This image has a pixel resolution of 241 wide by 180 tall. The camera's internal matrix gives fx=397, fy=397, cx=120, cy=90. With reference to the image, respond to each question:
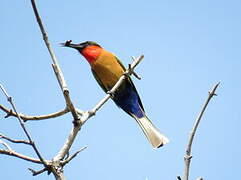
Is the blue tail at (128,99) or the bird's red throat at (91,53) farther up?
the bird's red throat at (91,53)

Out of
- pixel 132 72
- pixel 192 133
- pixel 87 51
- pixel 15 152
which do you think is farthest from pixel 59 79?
pixel 87 51

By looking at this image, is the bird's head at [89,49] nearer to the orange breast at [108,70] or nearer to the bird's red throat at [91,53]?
the bird's red throat at [91,53]

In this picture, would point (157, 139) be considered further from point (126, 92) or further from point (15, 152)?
point (15, 152)

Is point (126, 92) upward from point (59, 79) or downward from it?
upward

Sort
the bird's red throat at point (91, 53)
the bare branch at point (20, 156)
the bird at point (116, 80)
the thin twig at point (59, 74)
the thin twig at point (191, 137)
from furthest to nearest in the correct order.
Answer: the bird's red throat at point (91, 53)
the bird at point (116, 80)
the thin twig at point (59, 74)
the bare branch at point (20, 156)
the thin twig at point (191, 137)

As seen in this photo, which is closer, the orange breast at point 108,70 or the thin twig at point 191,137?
the thin twig at point 191,137

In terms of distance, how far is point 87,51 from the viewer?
21.9 feet

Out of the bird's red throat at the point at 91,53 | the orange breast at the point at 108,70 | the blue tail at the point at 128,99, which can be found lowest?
the blue tail at the point at 128,99

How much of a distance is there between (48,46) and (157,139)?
2.71m

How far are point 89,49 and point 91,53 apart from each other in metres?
0.19

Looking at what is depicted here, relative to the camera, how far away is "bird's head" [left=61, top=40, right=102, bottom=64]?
6496 millimetres

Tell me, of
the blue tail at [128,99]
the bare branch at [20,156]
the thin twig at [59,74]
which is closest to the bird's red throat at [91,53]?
the blue tail at [128,99]

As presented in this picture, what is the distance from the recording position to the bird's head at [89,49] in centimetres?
650

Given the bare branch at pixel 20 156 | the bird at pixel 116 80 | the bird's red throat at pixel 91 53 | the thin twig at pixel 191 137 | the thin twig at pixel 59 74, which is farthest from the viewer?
the bird's red throat at pixel 91 53
